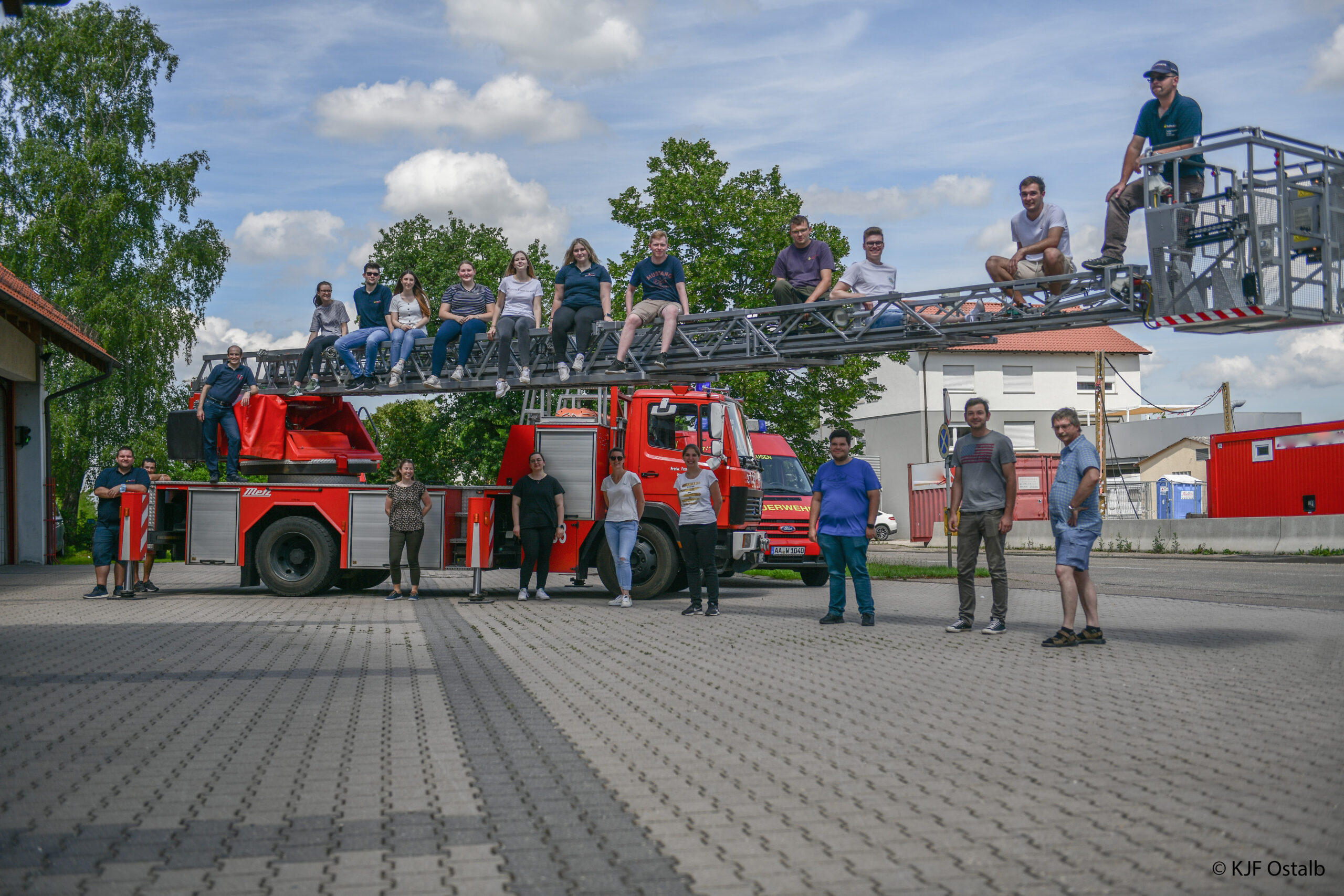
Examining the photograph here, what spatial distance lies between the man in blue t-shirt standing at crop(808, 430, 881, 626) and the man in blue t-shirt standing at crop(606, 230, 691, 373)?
2336 mm

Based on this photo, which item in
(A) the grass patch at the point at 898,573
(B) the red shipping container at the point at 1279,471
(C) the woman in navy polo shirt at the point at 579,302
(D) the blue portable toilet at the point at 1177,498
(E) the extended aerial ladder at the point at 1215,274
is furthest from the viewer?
(D) the blue portable toilet at the point at 1177,498

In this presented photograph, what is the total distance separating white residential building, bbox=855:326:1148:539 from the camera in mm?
63375

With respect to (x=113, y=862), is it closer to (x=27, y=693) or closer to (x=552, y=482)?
(x=27, y=693)

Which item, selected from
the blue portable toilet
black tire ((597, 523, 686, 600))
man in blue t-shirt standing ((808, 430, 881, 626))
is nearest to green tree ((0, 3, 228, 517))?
black tire ((597, 523, 686, 600))

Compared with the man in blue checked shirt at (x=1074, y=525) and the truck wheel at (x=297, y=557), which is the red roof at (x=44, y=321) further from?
the man in blue checked shirt at (x=1074, y=525)

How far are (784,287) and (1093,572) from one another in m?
13.1

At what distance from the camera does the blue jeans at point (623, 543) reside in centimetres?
1458

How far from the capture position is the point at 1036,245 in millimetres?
10500

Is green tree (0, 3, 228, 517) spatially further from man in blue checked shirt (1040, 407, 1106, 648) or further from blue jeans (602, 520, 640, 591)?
man in blue checked shirt (1040, 407, 1106, 648)

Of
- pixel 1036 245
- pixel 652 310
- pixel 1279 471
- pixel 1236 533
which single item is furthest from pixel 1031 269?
pixel 1279 471

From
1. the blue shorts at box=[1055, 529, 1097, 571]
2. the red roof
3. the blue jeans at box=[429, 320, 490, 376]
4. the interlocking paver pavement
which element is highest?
the red roof

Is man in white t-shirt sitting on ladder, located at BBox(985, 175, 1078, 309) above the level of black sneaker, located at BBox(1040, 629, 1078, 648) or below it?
above

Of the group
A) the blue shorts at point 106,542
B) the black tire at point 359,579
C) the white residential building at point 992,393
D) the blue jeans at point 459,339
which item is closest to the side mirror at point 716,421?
the blue jeans at point 459,339

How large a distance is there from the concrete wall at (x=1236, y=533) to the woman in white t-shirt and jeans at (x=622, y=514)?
604 inches
